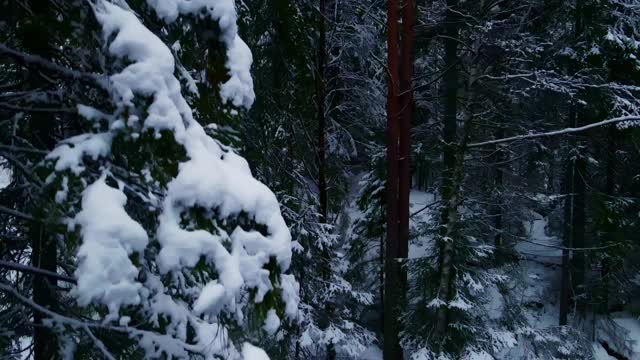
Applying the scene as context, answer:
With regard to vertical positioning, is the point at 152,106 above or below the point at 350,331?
above

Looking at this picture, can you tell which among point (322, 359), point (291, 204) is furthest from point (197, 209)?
point (322, 359)

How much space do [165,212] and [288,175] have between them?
18.0 ft

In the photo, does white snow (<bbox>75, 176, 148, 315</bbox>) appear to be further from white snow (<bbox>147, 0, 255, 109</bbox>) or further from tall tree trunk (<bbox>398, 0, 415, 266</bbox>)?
tall tree trunk (<bbox>398, 0, 415, 266</bbox>)

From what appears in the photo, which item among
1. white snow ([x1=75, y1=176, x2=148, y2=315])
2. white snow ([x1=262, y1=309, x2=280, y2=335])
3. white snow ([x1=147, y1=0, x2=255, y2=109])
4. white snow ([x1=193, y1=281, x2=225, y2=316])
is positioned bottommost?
white snow ([x1=262, y1=309, x2=280, y2=335])

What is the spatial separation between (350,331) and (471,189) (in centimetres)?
346

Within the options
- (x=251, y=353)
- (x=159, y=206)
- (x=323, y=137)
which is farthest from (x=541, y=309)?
(x=159, y=206)

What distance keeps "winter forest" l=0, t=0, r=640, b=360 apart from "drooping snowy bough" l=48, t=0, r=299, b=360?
0.04ft

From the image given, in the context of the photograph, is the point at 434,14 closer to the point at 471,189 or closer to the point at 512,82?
the point at 512,82

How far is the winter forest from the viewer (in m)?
2.76

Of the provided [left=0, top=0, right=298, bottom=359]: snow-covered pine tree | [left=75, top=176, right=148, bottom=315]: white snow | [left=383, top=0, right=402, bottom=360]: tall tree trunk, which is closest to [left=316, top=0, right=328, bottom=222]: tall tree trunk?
[left=383, top=0, right=402, bottom=360]: tall tree trunk

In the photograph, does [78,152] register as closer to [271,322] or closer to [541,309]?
[271,322]

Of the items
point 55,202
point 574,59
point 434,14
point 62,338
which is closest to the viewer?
point 55,202

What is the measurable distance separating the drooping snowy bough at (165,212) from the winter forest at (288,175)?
1 centimetres

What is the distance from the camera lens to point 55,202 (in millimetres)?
2695
